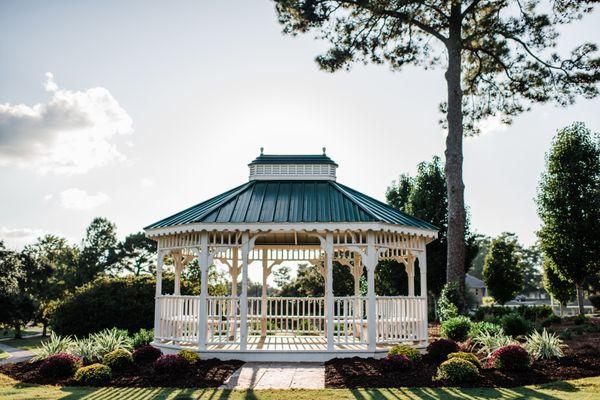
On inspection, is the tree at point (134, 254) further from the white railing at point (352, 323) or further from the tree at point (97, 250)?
the white railing at point (352, 323)

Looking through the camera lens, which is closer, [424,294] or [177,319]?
[177,319]

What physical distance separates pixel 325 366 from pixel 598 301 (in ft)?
115

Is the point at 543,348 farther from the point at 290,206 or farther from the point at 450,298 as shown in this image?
the point at 290,206

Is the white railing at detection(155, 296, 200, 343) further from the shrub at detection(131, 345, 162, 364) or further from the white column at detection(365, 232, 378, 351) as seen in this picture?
the white column at detection(365, 232, 378, 351)

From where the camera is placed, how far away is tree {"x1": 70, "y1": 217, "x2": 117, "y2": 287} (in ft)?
147

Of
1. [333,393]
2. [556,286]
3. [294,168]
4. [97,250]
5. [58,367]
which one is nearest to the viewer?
[333,393]

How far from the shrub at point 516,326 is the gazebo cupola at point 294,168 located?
20.9 feet

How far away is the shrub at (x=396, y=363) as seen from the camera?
1042cm

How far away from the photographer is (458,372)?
9.57 meters

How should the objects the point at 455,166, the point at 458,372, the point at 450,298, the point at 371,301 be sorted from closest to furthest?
the point at 458,372, the point at 371,301, the point at 450,298, the point at 455,166

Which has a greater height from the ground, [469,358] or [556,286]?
[556,286]

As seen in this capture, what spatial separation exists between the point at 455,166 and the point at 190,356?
10.1 m

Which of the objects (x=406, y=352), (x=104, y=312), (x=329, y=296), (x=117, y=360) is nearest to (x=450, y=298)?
(x=406, y=352)

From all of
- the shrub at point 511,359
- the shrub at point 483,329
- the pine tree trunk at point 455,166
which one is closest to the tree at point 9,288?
the pine tree trunk at point 455,166
